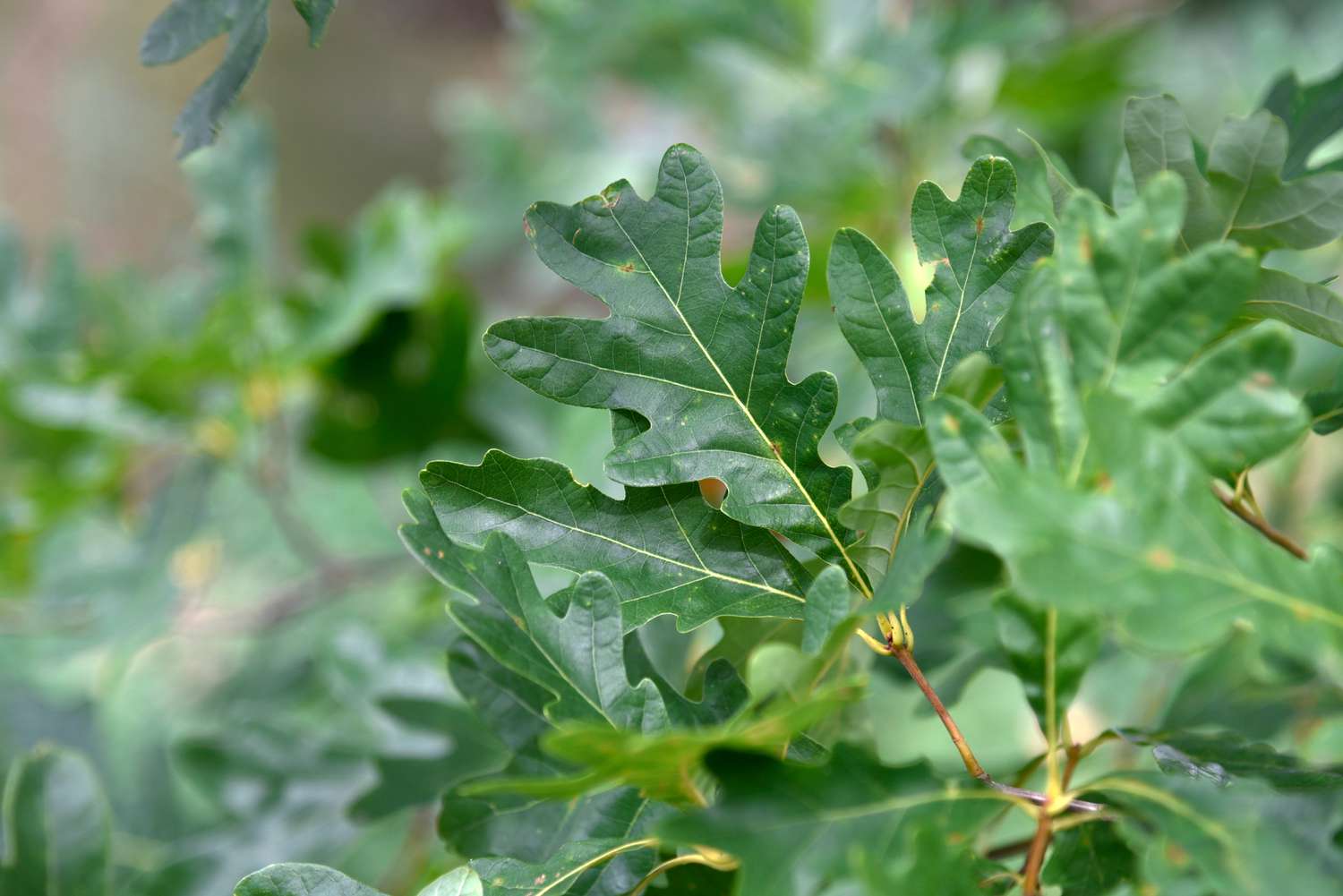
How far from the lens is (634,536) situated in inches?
23.2

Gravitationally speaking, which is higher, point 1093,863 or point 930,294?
point 930,294

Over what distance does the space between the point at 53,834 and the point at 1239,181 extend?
0.94 meters

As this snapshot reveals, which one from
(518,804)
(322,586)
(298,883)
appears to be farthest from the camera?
(322,586)

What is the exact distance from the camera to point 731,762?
46cm

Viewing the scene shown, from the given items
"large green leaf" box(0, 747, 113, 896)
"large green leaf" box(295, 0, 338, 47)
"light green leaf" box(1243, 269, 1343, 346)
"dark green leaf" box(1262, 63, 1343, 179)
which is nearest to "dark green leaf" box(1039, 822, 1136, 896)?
"light green leaf" box(1243, 269, 1343, 346)

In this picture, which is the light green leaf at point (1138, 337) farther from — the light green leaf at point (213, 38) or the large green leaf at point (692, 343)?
the light green leaf at point (213, 38)

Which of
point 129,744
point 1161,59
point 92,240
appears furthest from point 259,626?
point 92,240

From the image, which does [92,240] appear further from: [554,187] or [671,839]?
[671,839]

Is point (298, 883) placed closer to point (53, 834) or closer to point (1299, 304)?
point (53, 834)

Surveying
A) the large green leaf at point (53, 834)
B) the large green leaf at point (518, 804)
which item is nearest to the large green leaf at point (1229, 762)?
the large green leaf at point (518, 804)

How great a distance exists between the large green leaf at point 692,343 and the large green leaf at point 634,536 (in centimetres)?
2

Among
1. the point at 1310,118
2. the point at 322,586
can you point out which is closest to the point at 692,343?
the point at 1310,118

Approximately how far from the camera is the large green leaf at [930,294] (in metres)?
0.57

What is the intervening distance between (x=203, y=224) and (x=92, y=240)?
240 centimetres
